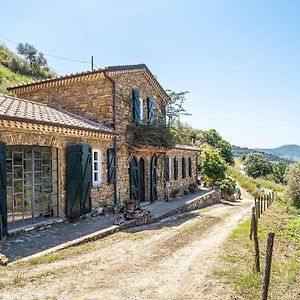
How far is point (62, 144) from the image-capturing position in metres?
10.4

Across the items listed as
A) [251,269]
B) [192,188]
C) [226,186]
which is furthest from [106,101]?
[226,186]

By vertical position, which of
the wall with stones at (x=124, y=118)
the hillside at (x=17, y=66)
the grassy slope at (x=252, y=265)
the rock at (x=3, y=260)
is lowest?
the grassy slope at (x=252, y=265)

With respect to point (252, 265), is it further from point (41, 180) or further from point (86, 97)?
point (86, 97)

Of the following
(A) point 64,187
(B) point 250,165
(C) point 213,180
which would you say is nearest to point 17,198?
(A) point 64,187

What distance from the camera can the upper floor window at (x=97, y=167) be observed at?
12.3 meters

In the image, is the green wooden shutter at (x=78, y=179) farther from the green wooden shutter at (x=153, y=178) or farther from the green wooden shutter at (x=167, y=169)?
the green wooden shutter at (x=167, y=169)

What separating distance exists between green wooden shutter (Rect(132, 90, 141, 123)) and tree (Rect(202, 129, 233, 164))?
109 feet

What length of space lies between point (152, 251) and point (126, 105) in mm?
8411

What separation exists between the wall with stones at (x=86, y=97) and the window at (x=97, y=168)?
1.72 meters

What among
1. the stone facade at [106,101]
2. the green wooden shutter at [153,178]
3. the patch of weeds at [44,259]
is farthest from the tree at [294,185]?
the patch of weeds at [44,259]

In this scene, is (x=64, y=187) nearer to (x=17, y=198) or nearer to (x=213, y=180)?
(x=17, y=198)

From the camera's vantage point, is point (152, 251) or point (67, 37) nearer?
point (152, 251)

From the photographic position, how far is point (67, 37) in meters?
17.3

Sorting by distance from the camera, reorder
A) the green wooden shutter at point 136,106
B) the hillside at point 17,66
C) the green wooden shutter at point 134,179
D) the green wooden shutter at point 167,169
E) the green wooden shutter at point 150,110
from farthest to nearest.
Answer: the hillside at point 17,66, the green wooden shutter at point 167,169, the green wooden shutter at point 150,110, the green wooden shutter at point 136,106, the green wooden shutter at point 134,179
